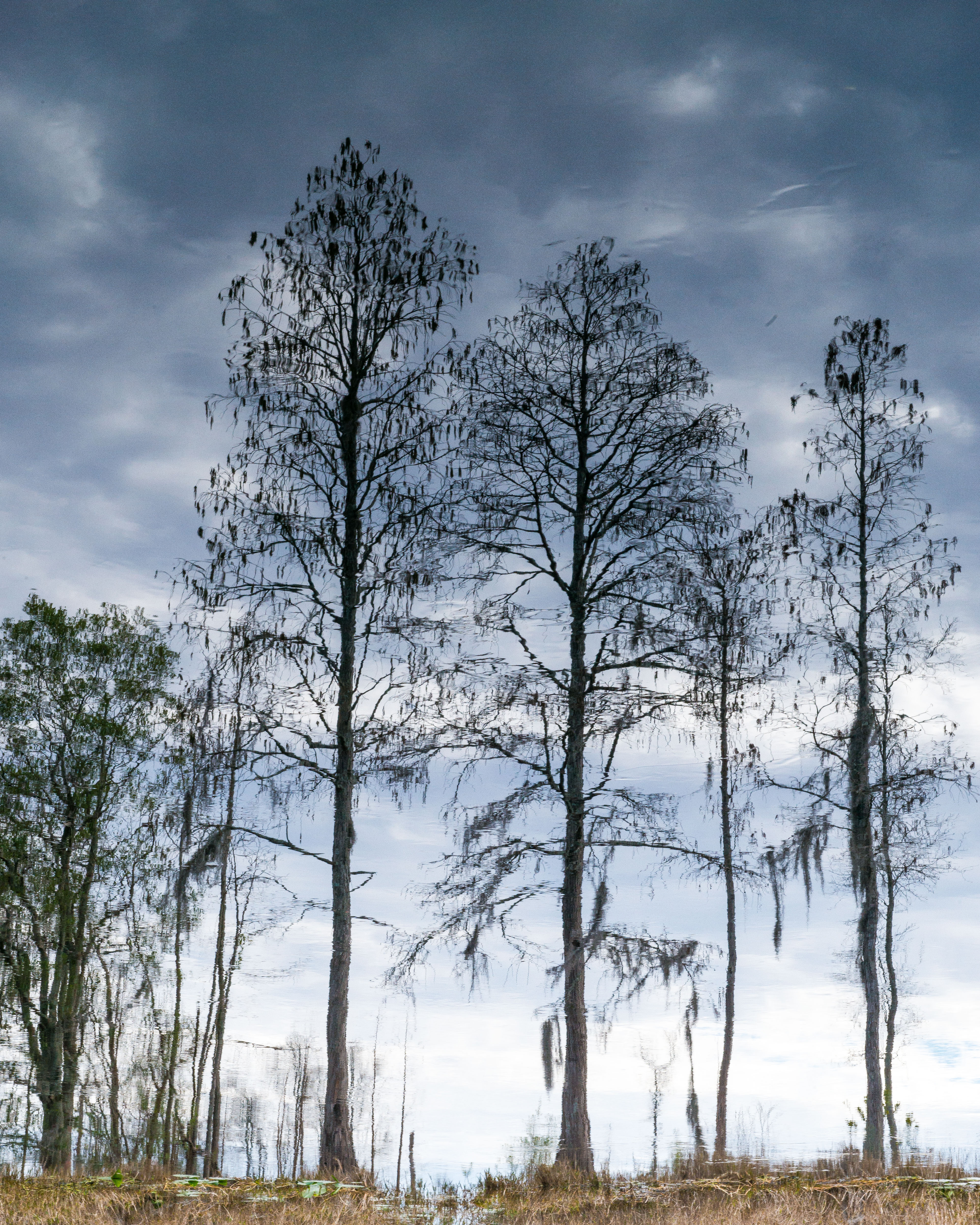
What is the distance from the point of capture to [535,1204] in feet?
32.0

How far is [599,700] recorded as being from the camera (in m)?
14.3

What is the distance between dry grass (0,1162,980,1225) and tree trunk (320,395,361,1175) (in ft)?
6.64

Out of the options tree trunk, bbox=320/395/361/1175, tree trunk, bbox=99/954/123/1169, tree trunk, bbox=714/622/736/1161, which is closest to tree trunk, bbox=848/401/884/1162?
tree trunk, bbox=714/622/736/1161

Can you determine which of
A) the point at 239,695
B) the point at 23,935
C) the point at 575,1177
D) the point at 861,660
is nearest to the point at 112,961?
the point at 23,935

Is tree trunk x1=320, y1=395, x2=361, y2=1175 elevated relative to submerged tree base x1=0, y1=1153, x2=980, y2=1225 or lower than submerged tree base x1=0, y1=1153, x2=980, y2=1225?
elevated

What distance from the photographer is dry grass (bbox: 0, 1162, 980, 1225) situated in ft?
27.2

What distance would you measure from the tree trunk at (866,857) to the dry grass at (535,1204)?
488 centimetres

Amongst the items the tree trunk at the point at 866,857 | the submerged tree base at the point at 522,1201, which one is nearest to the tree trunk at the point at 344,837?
the submerged tree base at the point at 522,1201

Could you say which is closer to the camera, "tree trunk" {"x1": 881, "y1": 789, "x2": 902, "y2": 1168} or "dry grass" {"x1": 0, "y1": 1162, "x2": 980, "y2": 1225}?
"dry grass" {"x1": 0, "y1": 1162, "x2": 980, "y2": 1225}

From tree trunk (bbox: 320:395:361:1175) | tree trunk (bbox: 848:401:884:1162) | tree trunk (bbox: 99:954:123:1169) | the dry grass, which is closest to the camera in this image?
the dry grass

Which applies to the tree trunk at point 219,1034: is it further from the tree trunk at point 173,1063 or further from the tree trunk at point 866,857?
the tree trunk at point 866,857

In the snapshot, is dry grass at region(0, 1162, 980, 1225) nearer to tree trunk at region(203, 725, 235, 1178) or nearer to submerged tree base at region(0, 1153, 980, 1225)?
submerged tree base at region(0, 1153, 980, 1225)

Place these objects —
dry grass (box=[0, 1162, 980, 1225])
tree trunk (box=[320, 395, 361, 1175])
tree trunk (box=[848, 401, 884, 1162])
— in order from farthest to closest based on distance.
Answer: tree trunk (box=[848, 401, 884, 1162]) → tree trunk (box=[320, 395, 361, 1175]) → dry grass (box=[0, 1162, 980, 1225])

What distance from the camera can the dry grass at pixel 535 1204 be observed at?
830 centimetres
